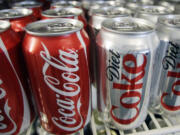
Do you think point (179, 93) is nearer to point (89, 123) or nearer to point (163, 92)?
point (163, 92)

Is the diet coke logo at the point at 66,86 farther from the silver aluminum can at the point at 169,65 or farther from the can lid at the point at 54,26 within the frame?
the silver aluminum can at the point at 169,65

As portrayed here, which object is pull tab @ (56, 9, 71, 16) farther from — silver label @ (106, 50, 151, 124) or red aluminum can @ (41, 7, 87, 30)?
silver label @ (106, 50, 151, 124)

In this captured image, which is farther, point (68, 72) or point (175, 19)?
point (175, 19)

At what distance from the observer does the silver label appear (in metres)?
0.58

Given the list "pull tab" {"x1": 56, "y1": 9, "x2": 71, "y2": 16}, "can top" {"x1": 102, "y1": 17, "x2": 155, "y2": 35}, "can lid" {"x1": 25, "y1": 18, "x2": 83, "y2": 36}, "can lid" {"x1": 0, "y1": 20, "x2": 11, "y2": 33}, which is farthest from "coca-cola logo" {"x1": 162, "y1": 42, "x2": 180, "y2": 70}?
"can lid" {"x1": 0, "y1": 20, "x2": 11, "y2": 33}

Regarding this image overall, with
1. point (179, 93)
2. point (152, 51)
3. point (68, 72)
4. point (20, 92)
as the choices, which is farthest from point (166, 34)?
point (20, 92)

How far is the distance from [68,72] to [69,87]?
65 millimetres

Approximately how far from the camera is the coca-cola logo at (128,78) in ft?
1.91

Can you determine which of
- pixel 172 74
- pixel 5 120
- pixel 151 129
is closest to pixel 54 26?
pixel 5 120

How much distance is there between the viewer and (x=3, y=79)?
0.59 meters

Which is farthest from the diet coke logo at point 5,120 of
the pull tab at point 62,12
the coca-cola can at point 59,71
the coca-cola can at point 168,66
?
the coca-cola can at point 168,66

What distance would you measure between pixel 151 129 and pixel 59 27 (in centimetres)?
63

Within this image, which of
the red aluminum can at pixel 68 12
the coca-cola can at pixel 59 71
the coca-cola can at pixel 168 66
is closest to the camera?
the coca-cola can at pixel 59 71

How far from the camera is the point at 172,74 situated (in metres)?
0.72
